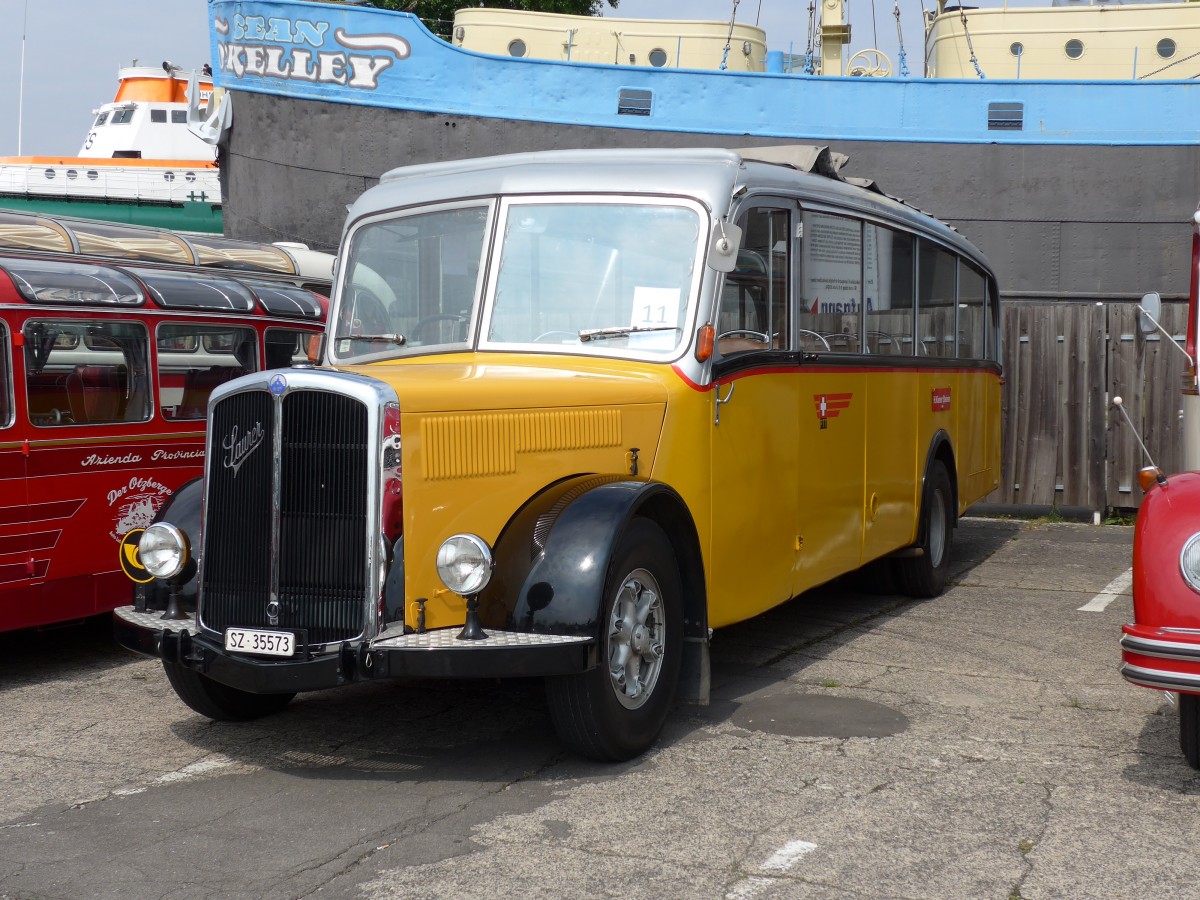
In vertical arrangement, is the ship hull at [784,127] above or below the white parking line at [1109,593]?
above

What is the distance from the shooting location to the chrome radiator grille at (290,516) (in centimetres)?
450

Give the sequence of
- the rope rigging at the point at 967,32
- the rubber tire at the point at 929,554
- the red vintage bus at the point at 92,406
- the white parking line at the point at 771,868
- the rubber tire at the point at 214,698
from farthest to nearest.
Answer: the rope rigging at the point at 967,32
the rubber tire at the point at 929,554
the red vintage bus at the point at 92,406
the rubber tire at the point at 214,698
the white parking line at the point at 771,868

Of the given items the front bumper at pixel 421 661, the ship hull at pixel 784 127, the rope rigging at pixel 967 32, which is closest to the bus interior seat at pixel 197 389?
the front bumper at pixel 421 661

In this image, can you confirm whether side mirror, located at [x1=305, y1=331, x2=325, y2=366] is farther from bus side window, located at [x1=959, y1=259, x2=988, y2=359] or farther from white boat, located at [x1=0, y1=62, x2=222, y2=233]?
white boat, located at [x1=0, y1=62, x2=222, y2=233]

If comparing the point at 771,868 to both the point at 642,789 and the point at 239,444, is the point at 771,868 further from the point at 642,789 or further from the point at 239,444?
the point at 239,444

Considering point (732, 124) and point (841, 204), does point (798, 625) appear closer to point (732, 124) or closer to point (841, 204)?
point (841, 204)

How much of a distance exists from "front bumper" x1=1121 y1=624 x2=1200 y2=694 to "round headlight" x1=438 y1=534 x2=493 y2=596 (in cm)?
220

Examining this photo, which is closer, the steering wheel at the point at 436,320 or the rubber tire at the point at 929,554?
the steering wheel at the point at 436,320

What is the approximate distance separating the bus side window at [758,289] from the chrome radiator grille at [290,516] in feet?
6.06

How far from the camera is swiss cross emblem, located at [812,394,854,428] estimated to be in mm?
6715

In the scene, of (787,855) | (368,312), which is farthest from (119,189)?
(787,855)

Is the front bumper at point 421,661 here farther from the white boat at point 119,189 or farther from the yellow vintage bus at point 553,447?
the white boat at point 119,189

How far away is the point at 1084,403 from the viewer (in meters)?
13.4

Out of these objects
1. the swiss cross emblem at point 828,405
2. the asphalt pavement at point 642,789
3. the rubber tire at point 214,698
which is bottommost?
the asphalt pavement at point 642,789
